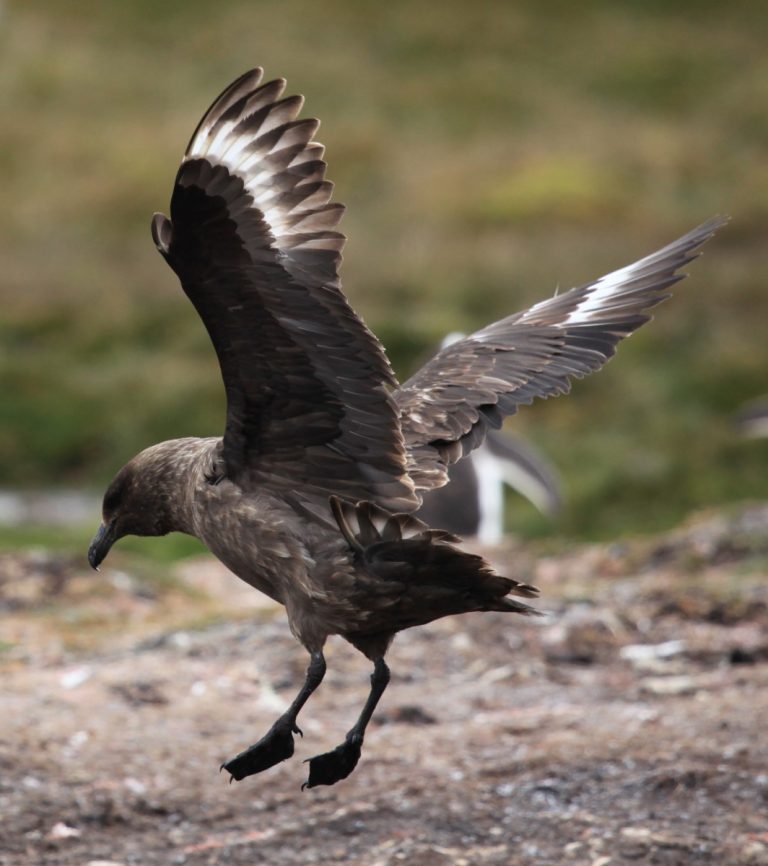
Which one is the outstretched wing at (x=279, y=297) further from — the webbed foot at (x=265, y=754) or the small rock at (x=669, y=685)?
the small rock at (x=669, y=685)

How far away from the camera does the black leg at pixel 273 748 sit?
4.65 m

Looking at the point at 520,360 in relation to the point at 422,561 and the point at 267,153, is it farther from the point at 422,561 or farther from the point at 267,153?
the point at 267,153

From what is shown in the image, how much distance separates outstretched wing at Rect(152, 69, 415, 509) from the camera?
4305mm

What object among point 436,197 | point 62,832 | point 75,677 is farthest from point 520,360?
point 436,197

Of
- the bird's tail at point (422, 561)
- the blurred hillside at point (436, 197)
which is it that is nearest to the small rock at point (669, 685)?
the bird's tail at point (422, 561)

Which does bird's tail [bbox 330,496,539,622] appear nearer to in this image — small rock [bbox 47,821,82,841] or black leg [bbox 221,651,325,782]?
black leg [bbox 221,651,325,782]

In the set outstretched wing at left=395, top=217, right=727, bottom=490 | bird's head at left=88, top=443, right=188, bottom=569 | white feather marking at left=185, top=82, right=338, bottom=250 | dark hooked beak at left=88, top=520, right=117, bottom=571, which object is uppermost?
white feather marking at left=185, top=82, right=338, bottom=250

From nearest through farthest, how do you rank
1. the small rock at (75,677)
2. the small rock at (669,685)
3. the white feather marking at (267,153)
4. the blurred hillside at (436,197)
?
the white feather marking at (267,153) → the small rock at (669,685) → the small rock at (75,677) → the blurred hillside at (436,197)

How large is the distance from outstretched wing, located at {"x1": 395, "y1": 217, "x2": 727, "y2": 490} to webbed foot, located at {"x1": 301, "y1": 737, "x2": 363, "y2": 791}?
2.83 feet

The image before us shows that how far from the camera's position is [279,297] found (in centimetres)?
446

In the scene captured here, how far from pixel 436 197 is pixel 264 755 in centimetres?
1985

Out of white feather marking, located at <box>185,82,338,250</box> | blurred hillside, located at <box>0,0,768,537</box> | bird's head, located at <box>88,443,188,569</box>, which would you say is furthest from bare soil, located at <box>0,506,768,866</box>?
blurred hillside, located at <box>0,0,768,537</box>

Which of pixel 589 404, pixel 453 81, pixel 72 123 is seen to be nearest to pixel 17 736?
pixel 589 404

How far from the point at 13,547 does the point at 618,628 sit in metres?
5.12
